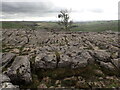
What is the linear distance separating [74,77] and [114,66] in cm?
917

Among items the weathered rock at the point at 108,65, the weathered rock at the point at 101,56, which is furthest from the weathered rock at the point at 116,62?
the weathered rock at the point at 101,56

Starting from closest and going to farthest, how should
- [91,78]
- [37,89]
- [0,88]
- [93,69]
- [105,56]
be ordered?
[0,88]
[37,89]
[91,78]
[93,69]
[105,56]

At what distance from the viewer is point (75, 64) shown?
2373 cm

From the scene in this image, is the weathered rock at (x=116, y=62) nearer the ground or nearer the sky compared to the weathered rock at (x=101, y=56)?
nearer the ground

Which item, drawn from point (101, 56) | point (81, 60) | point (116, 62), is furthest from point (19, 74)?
point (116, 62)

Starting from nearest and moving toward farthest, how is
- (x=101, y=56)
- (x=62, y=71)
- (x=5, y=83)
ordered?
(x=5, y=83), (x=62, y=71), (x=101, y=56)

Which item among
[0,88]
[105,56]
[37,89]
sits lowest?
[37,89]

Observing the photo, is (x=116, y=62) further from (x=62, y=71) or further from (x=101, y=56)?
(x=62, y=71)

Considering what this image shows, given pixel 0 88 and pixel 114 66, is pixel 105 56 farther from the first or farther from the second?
pixel 0 88

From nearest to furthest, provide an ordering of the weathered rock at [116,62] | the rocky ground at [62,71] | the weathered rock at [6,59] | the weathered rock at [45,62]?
the rocky ground at [62,71] → the weathered rock at [45,62] → the weathered rock at [6,59] → the weathered rock at [116,62]

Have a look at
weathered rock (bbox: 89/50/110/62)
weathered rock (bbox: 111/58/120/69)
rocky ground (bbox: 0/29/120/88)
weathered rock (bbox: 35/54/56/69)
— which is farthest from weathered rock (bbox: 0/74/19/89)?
weathered rock (bbox: 111/58/120/69)

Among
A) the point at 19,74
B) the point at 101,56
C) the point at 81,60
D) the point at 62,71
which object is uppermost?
the point at 101,56

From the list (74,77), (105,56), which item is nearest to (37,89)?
(74,77)

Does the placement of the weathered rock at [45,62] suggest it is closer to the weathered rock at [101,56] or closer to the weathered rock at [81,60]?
the weathered rock at [81,60]
